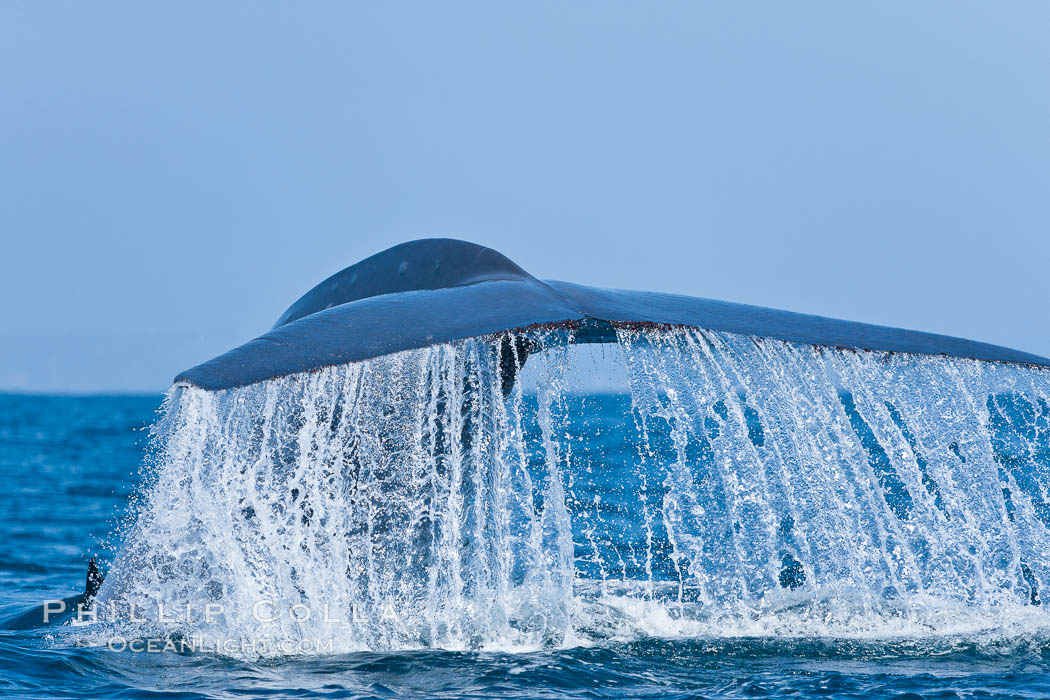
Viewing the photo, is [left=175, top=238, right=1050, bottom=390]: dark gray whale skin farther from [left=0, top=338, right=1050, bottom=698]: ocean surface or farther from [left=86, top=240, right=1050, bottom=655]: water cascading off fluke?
[left=0, top=338, right=1050, bottom=698]: ocean surface

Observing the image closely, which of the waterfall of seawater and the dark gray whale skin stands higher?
the dark gray whale skin

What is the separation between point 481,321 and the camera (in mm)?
4977

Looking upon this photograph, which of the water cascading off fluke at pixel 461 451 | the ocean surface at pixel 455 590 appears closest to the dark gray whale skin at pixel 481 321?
the water cascading off fluke at pixel 461 451

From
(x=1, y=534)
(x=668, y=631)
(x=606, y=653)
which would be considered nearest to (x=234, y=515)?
(x=606, y=653)

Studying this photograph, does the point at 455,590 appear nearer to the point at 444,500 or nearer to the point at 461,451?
the point at 444,500

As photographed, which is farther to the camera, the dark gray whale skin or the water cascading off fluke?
the water cascading off fluke

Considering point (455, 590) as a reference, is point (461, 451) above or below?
above

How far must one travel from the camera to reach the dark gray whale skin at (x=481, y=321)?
447cm

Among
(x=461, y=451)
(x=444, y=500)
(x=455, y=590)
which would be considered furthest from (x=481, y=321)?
(x=455, y=590)

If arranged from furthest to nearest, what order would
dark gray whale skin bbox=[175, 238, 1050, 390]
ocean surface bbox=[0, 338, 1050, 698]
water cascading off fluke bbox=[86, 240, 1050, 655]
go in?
ocean surface bbox=[0, 338, 1050, 698] → water cascading off fluke bbox=[86, 240, 1050, 655] → dark gray whale skin bbox=[175, 238, 1050, 390]

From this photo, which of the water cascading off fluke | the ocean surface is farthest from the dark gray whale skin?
the ocean surface

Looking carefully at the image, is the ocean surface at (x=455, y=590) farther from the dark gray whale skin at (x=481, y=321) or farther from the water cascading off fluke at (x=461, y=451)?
the dark gray whale skin at (x=481, y=321)

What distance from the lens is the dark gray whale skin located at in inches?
176

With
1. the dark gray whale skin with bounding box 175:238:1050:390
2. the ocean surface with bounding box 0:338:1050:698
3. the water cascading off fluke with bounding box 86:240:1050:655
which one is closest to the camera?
the dark gray whale skin with bounding box 175:238:1050:390
